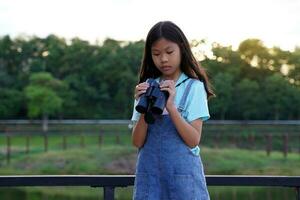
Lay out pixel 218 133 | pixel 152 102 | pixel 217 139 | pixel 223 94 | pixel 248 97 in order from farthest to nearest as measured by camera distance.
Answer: pixel 248 97
pixel 223 94
pixel 218 133
pixel 217 139
pixel 152 102

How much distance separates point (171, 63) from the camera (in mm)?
1296

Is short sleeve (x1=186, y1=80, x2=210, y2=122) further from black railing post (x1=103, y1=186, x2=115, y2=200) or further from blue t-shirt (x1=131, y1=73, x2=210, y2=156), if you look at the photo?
black railing post (x1=103, y1=186, x2=115, y2=200)

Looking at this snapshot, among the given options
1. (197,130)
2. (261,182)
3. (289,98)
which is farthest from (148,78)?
(289,98)

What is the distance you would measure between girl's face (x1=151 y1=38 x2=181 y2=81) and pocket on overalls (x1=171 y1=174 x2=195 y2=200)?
0.24 meters

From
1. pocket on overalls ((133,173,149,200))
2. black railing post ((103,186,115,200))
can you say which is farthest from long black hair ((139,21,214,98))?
black railing post ((103,186,115,200))

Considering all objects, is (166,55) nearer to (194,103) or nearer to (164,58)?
(164,58)

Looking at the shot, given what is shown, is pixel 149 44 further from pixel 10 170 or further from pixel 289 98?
pixel 289 98

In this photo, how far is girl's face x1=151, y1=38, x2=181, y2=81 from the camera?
1294mm

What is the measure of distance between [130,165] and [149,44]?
1359 cm

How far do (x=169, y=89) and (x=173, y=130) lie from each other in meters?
0.10

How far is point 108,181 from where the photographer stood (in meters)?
1.54

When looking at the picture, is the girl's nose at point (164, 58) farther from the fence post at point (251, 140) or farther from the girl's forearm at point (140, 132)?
the fence post at point (251, 140)

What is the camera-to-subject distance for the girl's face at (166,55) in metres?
1.29

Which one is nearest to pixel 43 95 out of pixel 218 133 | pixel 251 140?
pixel 218 133
